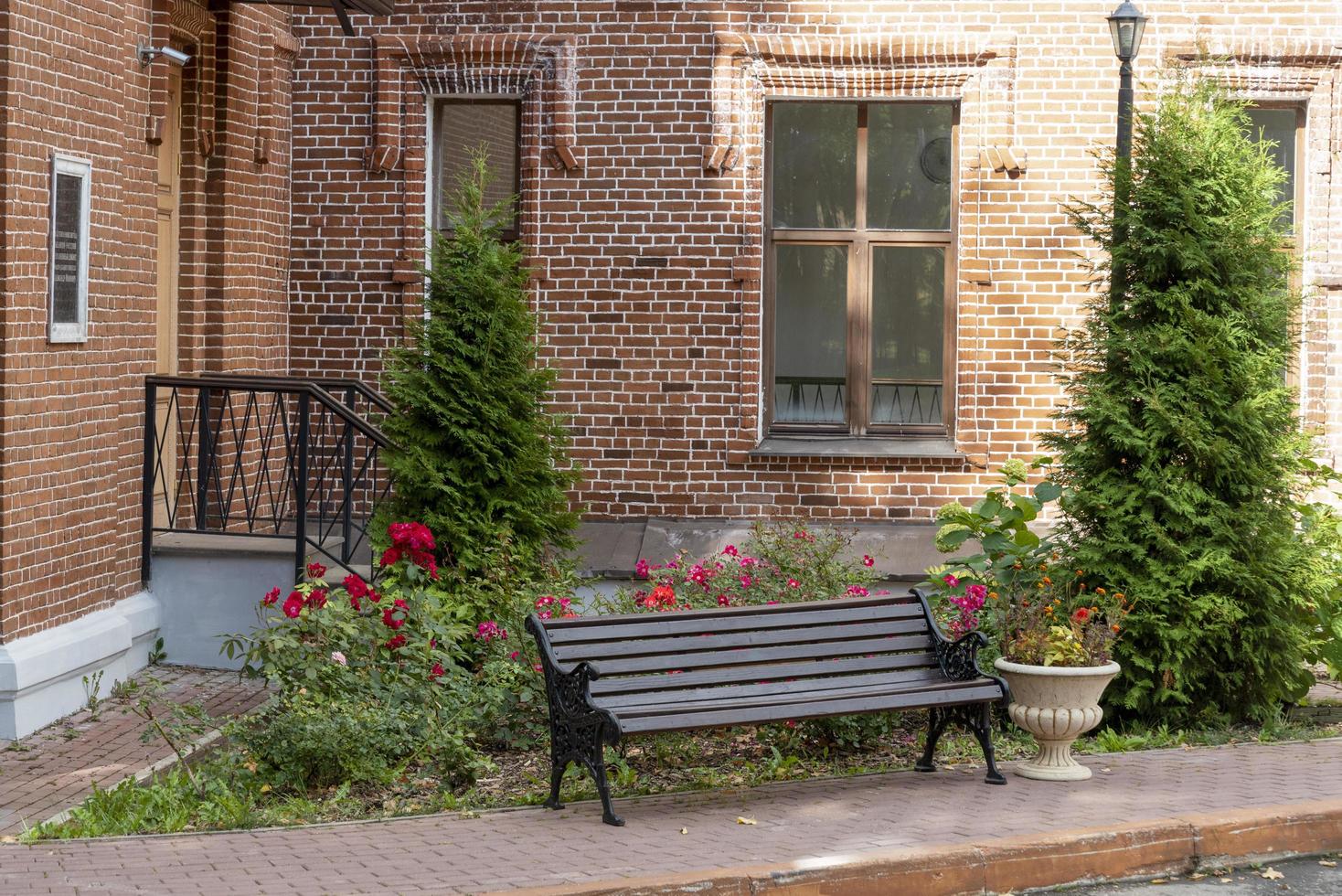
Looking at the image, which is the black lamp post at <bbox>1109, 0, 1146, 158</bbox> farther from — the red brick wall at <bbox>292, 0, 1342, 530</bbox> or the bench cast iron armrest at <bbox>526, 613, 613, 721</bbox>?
the bench cast iron armrest at <bbox>526, 613, 613, 721</bbox>

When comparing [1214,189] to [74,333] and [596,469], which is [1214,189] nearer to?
[596,469]

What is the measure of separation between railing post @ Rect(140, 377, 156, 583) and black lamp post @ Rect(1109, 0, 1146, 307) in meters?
5.60

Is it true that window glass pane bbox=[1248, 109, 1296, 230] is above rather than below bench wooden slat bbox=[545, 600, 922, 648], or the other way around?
above

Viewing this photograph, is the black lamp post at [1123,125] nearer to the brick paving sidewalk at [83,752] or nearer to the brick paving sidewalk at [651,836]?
the brick paving sidewalk at [651,836]

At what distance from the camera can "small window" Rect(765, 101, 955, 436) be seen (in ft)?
39.0

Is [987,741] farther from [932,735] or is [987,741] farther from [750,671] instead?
[750,671]

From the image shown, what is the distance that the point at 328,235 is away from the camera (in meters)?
11.9

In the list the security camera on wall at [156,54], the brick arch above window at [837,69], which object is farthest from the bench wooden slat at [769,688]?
the brick arch above window at [837,69]

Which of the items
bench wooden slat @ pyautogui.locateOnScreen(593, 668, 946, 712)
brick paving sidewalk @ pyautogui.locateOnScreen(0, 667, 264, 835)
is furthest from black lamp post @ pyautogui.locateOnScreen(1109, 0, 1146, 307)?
brick paving sidewalk @ pyautogui.locateOnScreen(0, 667, 264, 835)

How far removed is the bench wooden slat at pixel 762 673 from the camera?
6719 mm

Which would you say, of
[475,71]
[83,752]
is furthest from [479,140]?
[83,752]

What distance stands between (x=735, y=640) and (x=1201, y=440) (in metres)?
2.69

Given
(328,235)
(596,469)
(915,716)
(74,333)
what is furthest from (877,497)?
(74,333)

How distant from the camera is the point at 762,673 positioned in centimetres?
698
